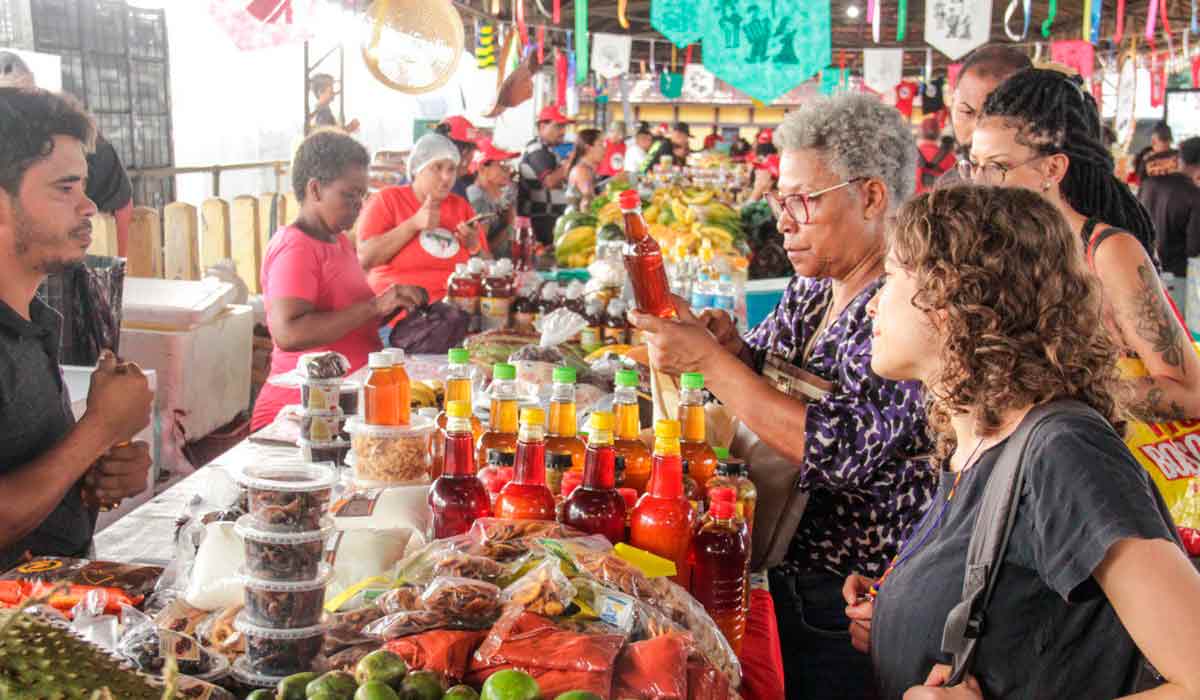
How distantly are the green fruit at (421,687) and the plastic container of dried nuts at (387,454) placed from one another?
900mm

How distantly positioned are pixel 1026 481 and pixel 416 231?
404cm

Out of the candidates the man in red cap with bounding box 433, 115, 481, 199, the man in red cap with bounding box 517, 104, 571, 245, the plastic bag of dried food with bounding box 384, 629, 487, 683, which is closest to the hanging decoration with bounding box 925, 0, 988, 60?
the man in red cap with bounding box 517, 104, 571, 245

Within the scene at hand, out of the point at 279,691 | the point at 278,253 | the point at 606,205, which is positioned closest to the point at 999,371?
the point at 279,691

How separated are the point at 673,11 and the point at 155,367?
448 centimetres

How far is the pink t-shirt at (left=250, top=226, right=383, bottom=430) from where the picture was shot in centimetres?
373

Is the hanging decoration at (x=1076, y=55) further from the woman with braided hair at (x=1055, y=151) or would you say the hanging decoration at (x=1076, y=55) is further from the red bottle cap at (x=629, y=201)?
the red bottle cap at (x=629, y=201)

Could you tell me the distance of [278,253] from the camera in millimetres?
3785

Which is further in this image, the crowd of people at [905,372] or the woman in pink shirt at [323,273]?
the woman in pink shirt at [323,273]

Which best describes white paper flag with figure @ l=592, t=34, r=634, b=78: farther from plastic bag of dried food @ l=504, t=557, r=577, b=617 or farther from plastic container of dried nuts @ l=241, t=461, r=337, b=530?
plastic container of dried nuts @ l=241, t=461, r=337, b=530

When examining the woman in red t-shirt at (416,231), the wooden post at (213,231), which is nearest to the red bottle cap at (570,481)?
the woman in red t-shirt at (416,231)

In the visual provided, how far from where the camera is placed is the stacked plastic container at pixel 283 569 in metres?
1.23

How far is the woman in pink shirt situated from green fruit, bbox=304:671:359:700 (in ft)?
8.80

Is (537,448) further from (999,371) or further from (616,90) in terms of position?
(616,90)

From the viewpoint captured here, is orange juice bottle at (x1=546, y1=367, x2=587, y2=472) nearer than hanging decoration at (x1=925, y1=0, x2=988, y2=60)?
Yes
